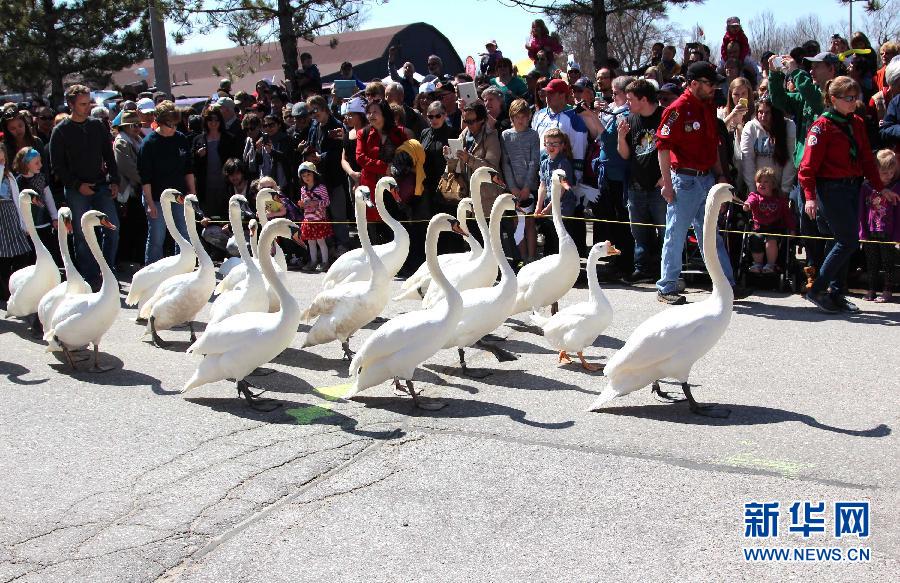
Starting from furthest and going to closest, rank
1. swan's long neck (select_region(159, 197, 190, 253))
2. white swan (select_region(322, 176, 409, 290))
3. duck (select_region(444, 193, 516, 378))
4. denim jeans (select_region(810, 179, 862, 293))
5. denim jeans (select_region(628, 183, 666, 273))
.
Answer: denim jeans (select_region(628, 183, 666, 273)) < swan's long neck (select_region(159, 197, 190, 253)) < white swan (select_region(322, 176, 409, 290)) < denim jeans (select_region(810, 179, 862, 293)) < duck (select_region(444, 193, 516, 378))

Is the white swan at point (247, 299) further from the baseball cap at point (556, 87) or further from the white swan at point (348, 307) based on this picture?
the baseball cap at point (556, 87)

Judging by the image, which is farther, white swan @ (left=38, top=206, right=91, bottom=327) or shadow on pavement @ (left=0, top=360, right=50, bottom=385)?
white swan @ (left=38, top=206, right=91, bottom=327)

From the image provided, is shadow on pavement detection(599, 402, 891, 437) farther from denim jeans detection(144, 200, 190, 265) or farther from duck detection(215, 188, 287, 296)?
denim jeans detection(144, 200, 190, 265)

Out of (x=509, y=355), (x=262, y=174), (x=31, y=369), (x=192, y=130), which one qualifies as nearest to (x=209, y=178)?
(x=262, y=174)

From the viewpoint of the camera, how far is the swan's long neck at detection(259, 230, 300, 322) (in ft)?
20.7

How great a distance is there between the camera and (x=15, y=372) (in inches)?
298

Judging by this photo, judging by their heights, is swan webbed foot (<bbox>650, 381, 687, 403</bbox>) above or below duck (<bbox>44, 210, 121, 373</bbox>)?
below

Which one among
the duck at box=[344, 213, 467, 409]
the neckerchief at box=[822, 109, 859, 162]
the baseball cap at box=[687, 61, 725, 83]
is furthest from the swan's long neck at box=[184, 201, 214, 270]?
the neckerchief at box=[822, 109, 859, 162]

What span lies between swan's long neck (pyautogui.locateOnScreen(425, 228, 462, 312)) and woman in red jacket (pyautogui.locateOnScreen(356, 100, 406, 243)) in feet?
13.3

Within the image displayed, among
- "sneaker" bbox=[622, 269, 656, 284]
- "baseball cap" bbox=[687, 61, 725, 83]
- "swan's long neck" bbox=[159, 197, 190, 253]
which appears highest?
"baseball cap" bbox=[687, 61, 725, 83]

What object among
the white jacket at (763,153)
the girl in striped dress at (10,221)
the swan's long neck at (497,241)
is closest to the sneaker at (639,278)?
the white jacket at (763,153)

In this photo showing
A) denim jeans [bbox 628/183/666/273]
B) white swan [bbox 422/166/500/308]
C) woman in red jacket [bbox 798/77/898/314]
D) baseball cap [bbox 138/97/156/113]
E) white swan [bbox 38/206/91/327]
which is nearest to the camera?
white swan [bbox 422/166/500/308]

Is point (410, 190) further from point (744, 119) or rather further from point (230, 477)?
point (230, 477)

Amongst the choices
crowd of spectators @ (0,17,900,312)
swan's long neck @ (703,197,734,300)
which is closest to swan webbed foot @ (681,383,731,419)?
swan's long neck @ (703,197,734,300)
